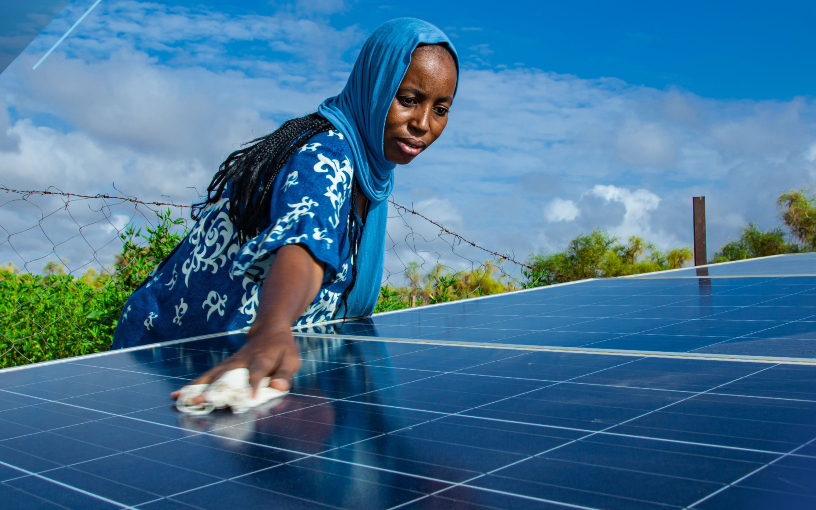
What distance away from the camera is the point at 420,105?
2645 millimetres

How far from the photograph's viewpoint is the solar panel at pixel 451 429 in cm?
88

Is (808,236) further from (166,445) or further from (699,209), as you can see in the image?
(166,445)

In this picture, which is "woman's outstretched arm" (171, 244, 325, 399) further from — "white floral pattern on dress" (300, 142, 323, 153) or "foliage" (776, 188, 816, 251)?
"foliage" (776, 188, 816, 251)

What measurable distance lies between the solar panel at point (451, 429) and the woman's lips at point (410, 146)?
93 centimetres

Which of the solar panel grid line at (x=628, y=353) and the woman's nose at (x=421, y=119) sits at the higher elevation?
the woman's nose at (x=421, y=119)

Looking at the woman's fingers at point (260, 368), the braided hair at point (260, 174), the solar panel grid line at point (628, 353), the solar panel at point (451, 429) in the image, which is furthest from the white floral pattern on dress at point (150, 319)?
the woman's fingers at point (260, 368)

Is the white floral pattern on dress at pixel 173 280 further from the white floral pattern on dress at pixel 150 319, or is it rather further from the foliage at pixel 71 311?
the foliage at pixel 71 311

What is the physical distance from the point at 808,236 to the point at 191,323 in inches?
707

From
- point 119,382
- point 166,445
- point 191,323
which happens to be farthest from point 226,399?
point 191,323

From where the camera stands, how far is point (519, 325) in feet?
7.80

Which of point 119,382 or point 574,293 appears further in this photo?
point 574,293

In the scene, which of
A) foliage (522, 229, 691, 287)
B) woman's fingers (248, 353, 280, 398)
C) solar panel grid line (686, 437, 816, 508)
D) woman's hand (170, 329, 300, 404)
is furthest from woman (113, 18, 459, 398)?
foliage (522, 229, 691, 287)

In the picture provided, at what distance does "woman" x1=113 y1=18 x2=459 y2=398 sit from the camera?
2135mm

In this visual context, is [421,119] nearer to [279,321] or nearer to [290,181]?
[290,181]
